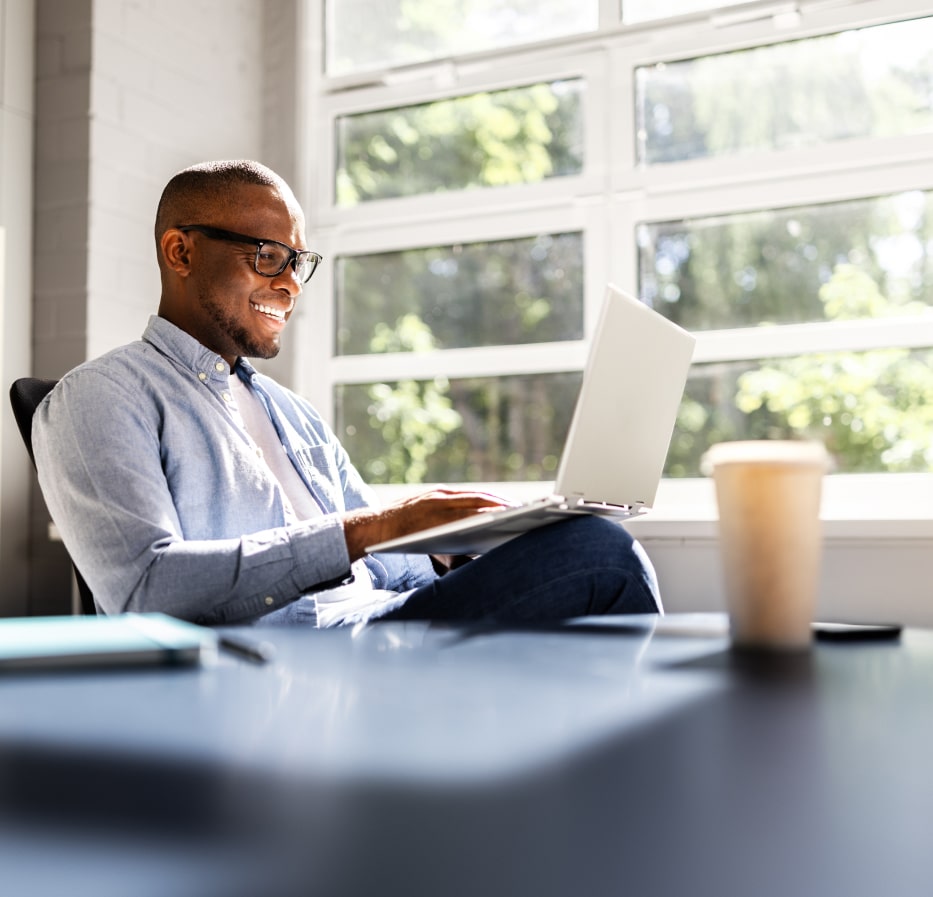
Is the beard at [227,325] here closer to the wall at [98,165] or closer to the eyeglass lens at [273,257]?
the eyeglass lens at [273,257]

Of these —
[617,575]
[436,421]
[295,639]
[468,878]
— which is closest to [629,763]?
[468,878]

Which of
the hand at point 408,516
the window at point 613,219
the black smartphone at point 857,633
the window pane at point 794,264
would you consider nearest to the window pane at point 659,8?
the window at point 613,219

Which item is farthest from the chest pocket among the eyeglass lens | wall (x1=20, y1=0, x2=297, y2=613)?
wall (x1=20, y1=0, x2=297, y2=613)

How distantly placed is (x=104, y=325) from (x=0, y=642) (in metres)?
2.26

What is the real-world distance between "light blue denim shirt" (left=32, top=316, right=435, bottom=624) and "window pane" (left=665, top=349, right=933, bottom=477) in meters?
1.48

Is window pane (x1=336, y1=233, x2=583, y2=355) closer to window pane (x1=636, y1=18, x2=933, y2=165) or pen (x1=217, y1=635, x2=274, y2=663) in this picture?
window pane (x1=636, y1=18, x2=933, y2=165)

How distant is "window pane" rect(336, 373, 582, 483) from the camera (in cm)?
298

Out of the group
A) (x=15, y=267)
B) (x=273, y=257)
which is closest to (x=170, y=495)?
(x=273, y=257)

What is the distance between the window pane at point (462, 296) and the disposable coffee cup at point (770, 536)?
7.56 feet

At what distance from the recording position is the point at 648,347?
1286 mm

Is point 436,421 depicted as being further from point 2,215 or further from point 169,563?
point 169,563

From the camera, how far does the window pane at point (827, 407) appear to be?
2555mm

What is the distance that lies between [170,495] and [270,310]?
0.54m

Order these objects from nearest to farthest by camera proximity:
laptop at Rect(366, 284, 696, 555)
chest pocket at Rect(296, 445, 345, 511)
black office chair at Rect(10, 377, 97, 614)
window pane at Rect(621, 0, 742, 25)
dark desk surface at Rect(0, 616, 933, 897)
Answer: dark desk surface at Rect(0, 616, 933, 897), laptop at Rect(366, 284, 696, 555), black office chair at Rect(10, 377, 97, 614), chest pocket at Rect(296, 445, 345, 511), window pane at Rect(621, 0, 742, 25)
